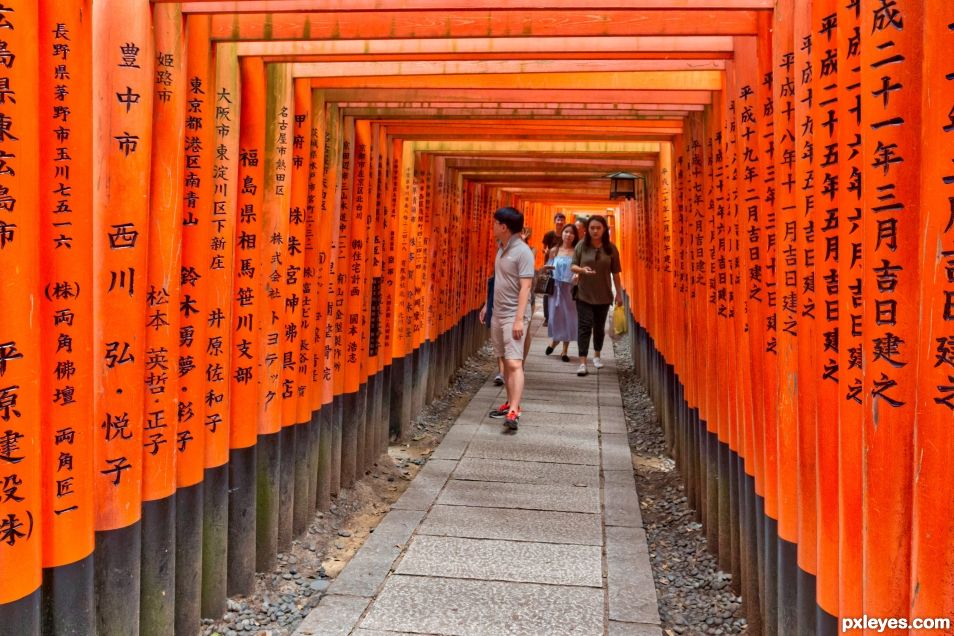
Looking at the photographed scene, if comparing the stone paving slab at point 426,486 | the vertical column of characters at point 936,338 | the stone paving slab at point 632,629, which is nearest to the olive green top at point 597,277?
the stone paving slab at point 426,486

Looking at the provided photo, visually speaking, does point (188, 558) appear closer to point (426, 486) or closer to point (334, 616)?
point (334, 616)

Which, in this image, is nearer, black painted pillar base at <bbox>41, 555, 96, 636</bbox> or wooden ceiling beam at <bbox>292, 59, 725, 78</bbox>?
black painted pillar base at <bbox>41, 555, 96, 636</bbox>

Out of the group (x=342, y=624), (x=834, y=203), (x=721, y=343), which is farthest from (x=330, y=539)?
(x=834, y=203)

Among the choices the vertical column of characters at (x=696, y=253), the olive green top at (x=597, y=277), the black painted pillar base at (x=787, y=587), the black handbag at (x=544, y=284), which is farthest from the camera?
the black handbag at (x=544, y=284)

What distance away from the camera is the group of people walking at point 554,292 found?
688 cm

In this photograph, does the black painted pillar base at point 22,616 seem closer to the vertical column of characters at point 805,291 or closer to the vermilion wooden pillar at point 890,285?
the vermilion wooden pillar at point 890,285

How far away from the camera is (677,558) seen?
15.7 feet

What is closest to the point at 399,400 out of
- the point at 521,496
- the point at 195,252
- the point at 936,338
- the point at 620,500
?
the point at 521,496

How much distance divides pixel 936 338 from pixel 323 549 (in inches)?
152

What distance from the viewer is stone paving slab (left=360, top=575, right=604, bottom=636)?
3.64 metres

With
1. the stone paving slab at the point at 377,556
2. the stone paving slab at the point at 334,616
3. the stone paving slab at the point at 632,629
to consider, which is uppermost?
the stone paving slab at the point at 377,556

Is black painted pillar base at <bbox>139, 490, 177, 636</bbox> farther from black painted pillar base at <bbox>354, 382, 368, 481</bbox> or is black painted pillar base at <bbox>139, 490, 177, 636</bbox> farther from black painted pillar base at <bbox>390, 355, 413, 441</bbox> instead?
black painted pillar base at <bbox>390, 355, 413, 441</bbox>

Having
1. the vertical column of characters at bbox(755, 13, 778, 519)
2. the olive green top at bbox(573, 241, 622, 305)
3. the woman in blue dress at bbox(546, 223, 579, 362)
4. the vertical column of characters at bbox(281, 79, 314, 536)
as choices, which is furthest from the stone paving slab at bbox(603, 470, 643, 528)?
the woman in blue dress at bbox(546, 223, 579, 362)

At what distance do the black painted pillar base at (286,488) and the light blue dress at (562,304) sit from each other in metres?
Answer: 6.44
